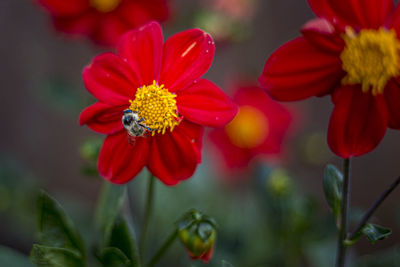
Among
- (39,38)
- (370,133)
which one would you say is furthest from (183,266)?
(39,38)

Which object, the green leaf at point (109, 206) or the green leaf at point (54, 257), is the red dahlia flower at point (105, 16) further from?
the green leaf at point (54, 257)

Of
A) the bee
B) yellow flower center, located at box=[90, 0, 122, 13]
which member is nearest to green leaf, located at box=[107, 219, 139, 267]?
the bee

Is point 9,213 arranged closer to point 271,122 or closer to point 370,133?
point 271,122

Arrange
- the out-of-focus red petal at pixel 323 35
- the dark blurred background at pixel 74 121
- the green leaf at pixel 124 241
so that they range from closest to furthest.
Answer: the out-of-focus red petal at pixel 323 35 < the green leaf at pixel 124 241 < the dark blurred background at pixel 74 121

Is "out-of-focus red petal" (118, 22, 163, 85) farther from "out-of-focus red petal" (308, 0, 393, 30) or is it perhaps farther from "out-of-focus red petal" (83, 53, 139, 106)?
"out-of-focus red petal" (308, 0, 393, 30)

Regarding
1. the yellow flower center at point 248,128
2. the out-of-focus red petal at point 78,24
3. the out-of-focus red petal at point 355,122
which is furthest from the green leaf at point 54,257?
the yellow flower center at point 248,128
